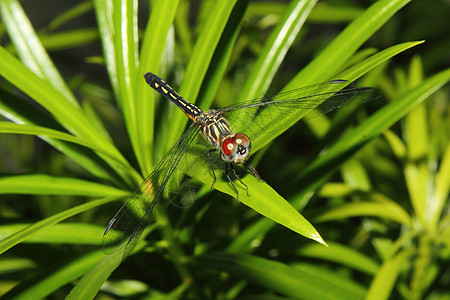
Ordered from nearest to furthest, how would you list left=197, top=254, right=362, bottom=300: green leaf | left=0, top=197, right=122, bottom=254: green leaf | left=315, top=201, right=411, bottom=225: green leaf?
left=0, top=197, right=122, bottom=254: green leaf < left=197, top=254, right=362, bottom=300: green leaf < left=315, top=201, right=411, bottom=225: green leaf

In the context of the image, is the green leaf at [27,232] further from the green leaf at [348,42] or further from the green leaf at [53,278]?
the green leaf at [348,42]

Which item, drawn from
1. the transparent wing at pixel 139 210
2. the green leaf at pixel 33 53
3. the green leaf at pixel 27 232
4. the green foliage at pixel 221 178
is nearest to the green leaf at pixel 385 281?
the green foliage at pixel 221 178

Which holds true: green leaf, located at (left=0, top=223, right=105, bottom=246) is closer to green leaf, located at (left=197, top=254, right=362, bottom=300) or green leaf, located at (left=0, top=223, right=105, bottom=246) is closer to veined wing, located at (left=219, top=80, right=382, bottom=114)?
green leaf, located at (left=197, top=254, right=362, bottom=300)

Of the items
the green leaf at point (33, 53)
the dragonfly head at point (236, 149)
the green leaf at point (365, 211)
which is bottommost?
the green leaf at point (365, 211)

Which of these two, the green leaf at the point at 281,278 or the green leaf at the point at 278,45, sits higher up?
the green leaf at the point at 278,45

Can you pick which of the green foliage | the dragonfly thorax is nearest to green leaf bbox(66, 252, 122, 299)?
the green foliage

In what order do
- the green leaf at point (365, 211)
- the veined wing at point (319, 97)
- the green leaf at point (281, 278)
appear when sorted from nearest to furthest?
1. the green leaf at point (281, 278)
2. the veined wing at point (319, 97)
3. the green leaf at point (365, 211)

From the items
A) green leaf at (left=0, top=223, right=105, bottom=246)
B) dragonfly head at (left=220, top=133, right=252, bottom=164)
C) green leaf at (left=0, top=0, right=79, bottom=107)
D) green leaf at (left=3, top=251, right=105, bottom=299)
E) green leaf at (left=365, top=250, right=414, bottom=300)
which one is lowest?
green leaf at (left=365, top=250, right=414, bottom=300)

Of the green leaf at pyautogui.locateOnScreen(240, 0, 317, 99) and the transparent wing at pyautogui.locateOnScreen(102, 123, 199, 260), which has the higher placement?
the green leaf at pyautogui.locateOnScreen(240, 0, 317, 99)
